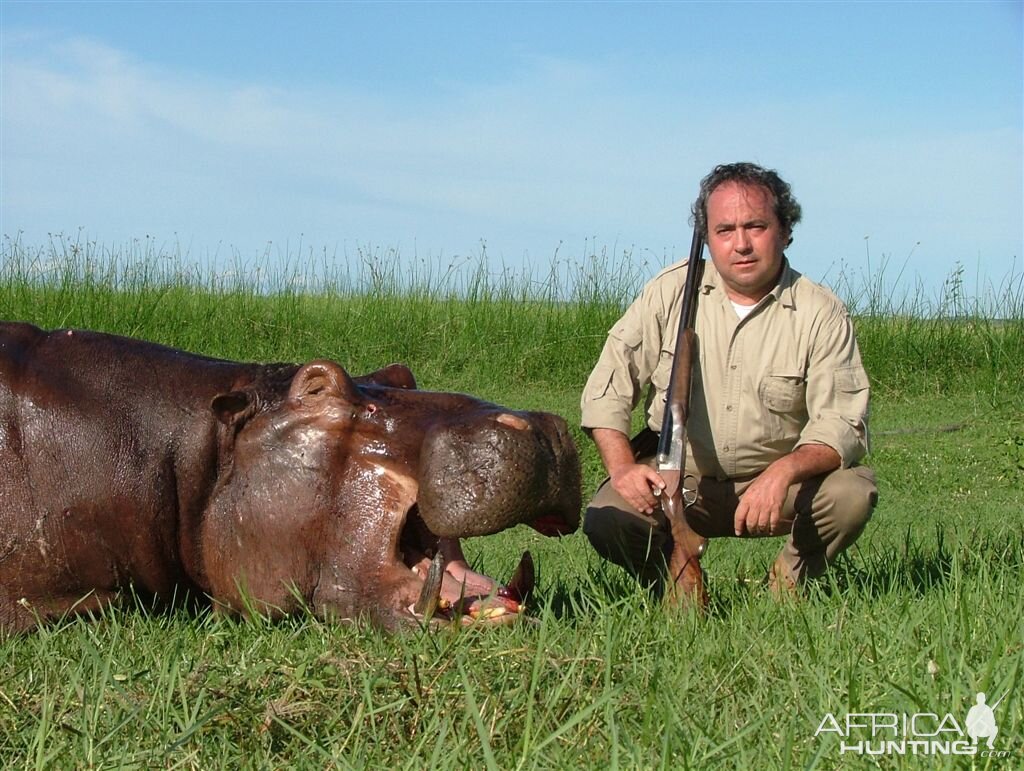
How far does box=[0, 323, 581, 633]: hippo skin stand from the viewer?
3146mm

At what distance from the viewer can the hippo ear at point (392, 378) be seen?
355 centimetres

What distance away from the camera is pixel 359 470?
10.5 feet

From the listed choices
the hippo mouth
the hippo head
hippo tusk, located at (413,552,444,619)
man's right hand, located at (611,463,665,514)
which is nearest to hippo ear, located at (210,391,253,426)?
the hippo head

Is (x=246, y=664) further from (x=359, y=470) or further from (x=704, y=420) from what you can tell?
(x=704, y=420)

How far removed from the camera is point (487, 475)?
9.88 ft

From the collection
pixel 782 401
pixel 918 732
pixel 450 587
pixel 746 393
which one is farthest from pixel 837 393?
pixel 918 732

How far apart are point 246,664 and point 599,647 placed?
2.64ft

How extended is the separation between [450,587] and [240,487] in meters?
0.55

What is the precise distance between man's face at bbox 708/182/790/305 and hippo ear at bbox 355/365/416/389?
1.27 m

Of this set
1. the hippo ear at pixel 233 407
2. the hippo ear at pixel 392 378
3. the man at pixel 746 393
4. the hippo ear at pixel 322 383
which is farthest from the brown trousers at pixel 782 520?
the hippo ear at pixel 233 407

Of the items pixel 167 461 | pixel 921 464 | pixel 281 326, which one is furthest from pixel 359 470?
pixel 281 326

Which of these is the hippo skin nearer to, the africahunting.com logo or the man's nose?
the africahunting.com logo

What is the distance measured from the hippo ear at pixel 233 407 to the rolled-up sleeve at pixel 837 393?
176 centimetres

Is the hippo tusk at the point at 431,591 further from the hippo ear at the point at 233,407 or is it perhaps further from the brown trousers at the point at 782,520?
the brown trousers at the point at 782,520
